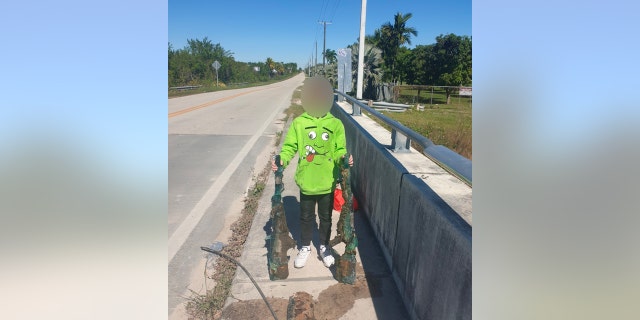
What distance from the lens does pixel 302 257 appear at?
380 centimetres

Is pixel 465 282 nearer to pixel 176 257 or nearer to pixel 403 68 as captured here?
pixel 176 257

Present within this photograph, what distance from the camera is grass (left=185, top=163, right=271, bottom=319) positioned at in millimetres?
3133

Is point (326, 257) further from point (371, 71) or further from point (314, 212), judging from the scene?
point (371, 71)

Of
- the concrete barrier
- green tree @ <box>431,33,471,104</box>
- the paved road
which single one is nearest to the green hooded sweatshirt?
the concrete barrier

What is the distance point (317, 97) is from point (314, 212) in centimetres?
111

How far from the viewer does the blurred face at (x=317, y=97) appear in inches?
132

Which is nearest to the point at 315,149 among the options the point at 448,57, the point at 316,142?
the point at 316,142

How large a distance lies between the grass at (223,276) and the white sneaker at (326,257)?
2.82ft

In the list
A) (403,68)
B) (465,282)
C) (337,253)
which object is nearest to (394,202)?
(337,253)

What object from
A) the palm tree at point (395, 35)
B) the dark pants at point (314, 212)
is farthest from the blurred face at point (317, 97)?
the palm tree at point (395, 35)

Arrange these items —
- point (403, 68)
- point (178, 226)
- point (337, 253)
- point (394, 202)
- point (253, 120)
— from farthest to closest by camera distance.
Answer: point (403, 68)
point (253, 120)
point (178, 226)
point (337, 253)
point (394, 202)
